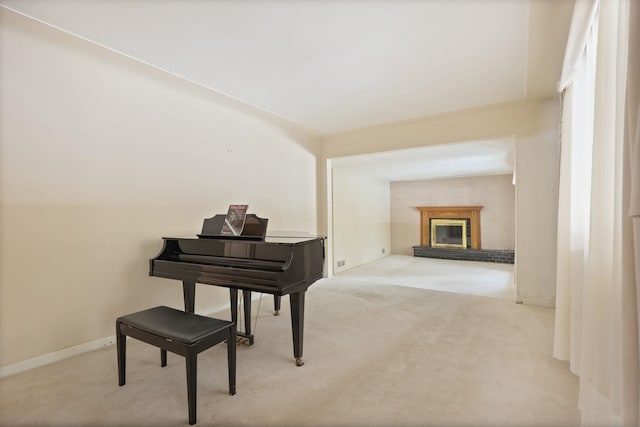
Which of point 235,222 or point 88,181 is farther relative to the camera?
point 235,222

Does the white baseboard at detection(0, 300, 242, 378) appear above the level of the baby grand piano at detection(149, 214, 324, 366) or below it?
below

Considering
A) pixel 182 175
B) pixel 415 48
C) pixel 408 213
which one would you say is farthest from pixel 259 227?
pixel 408 213

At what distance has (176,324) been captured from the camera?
1.77 m

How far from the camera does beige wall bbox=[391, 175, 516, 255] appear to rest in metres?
7.12

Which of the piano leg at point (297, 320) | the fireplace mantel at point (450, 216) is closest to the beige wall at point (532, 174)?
the piano leg at point (297, 320)

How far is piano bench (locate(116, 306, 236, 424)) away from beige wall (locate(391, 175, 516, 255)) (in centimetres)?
697

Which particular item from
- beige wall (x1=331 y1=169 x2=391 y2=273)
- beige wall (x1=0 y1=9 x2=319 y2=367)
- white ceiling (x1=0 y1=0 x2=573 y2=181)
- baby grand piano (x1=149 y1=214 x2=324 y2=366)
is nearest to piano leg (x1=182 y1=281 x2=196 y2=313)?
baby grand piano (x1=149 y1=214 x2=324 y2=366)

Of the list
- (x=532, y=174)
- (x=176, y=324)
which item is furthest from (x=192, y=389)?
(x=532, y=174)

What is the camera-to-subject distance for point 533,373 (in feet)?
6.66

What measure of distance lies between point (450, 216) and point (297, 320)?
6651 mm

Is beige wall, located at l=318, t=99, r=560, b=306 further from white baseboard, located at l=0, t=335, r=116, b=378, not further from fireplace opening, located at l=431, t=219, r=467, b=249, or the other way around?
white baseboard, located at l=0, t=335, r=116, b=378

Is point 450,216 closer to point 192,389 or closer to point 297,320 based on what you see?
point 297,320

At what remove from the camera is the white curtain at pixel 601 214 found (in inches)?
38.1

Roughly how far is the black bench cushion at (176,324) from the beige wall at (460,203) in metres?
7.04
